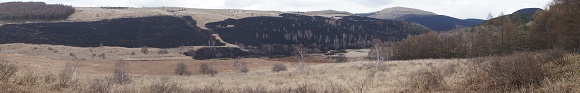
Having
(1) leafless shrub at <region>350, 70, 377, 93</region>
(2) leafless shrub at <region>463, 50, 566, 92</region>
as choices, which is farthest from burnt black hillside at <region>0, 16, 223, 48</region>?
(2) leafless shrub at <region>463, 50, 566, 92</region>

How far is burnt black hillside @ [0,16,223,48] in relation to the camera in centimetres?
13762

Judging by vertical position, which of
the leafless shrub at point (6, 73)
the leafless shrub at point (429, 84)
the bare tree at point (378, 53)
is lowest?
the bare tree at point (378, 53)

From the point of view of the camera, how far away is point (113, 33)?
6216 inches

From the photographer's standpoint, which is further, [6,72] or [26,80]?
[26,80]

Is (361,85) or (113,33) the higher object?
(113,33)

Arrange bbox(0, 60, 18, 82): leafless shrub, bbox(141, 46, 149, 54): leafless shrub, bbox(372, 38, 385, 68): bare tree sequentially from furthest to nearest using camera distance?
bbox(141, 46, 149, 54): leafless shrub → bbox(372, 38, 385, 68): bare tree → bbox(0, 60, 18, 82): leafless shrub

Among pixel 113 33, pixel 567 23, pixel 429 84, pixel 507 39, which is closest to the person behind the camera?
pixel 429 84

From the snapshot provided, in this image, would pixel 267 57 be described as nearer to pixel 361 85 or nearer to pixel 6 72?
pixel 361 85

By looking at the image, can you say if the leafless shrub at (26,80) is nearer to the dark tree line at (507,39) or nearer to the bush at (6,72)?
the bush at (6,72)

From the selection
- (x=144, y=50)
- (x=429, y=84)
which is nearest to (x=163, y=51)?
(x=144, y=50)

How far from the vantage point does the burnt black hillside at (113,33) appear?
13762 centimetres

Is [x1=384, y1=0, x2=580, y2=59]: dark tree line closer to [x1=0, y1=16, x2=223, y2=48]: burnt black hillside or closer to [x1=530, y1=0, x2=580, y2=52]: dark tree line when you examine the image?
[x1=530, y1=0, x2=580, y2=52]: dark tree line

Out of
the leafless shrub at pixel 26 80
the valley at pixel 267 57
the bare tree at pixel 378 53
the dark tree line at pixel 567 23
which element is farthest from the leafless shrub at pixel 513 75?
the bare tree at pixel 378 53

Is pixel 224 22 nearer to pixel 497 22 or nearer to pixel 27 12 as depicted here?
pixel 27 12
